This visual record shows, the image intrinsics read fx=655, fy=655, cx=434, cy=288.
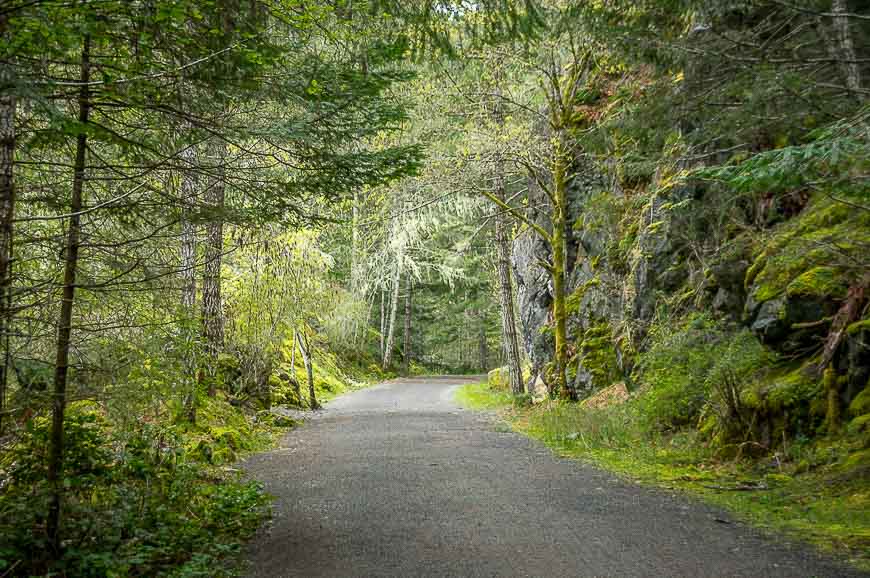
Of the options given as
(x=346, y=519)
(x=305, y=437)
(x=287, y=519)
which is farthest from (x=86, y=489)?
(x=305, y=437)

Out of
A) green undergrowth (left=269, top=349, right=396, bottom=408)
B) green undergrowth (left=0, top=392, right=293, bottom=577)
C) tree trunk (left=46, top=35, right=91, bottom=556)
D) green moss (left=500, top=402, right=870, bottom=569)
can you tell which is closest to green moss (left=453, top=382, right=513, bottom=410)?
green undergrowth (left=269, top=349, right=396, bottom=408)

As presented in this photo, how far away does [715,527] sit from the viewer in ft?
18.9

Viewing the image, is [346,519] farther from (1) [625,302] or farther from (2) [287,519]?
(1) [625,302]

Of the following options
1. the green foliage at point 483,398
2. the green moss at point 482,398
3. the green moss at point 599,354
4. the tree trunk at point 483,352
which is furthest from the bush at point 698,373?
the tree trunk at point 483,352

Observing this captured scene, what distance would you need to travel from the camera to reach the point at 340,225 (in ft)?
29.8

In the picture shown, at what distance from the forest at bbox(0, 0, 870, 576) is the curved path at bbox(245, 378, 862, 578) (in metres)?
0.48

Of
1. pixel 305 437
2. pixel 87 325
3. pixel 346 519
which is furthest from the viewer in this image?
pixel 305 437

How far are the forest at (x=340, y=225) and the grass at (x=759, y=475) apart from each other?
0.13 ft

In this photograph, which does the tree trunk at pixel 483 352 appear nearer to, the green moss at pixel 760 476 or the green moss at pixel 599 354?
the green moss at pixel 599 354

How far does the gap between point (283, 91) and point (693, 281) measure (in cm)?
898

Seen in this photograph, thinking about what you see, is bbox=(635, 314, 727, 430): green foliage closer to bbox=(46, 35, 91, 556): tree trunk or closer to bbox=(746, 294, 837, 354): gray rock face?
bbox=(746, 294, 837, 354): gray rock face

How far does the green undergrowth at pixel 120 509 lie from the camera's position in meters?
4.38

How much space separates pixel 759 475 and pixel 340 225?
6.05 meters

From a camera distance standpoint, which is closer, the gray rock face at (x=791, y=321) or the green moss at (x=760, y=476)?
the green moss at (x=760, y=476)
